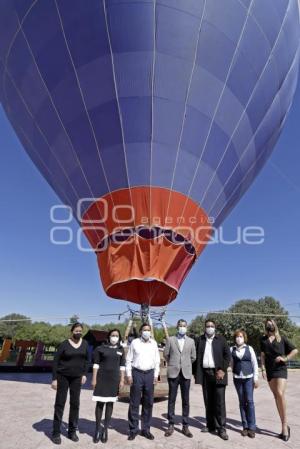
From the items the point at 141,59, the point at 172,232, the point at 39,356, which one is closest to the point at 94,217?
the point at 172,232

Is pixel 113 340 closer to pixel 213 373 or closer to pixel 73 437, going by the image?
pixel 73 437

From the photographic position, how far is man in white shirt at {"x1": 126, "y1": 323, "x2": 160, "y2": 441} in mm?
5254

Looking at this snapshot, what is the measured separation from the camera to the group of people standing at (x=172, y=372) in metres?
5.07

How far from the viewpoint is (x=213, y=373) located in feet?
18.3

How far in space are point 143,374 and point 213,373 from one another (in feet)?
3.46

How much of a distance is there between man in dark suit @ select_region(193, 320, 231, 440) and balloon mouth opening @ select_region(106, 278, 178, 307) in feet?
10.1

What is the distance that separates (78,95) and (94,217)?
318 centimetres

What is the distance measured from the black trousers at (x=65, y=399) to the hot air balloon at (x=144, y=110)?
3784 millimetres

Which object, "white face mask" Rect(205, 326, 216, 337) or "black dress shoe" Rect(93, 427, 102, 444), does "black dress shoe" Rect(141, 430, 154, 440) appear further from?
"white face mask" Rect(205, 326, 216, 337)

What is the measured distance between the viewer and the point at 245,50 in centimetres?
1019

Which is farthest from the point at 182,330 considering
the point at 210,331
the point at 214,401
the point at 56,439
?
the point at 56,439

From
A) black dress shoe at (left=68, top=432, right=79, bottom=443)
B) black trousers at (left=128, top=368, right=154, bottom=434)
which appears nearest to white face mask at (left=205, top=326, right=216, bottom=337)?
black trousers at (left=128, top=368, right=154, bottom=434)

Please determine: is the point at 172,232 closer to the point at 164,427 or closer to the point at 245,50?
the point at 164,427

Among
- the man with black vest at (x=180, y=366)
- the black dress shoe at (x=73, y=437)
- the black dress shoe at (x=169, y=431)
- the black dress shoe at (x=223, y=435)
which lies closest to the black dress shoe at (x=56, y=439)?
the black dress shoe at (x=73, y=437)
